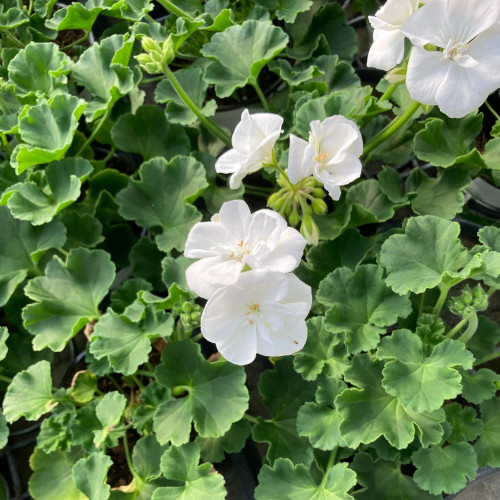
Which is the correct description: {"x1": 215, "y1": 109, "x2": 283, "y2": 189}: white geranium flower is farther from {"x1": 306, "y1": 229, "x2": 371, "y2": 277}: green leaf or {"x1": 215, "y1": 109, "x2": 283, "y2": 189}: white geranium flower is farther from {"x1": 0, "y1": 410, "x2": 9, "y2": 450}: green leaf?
→ {"x1": 0, "y1": 410, "x2": 9, "y2": 450}: green leaf

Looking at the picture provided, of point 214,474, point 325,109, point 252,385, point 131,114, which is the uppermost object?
point 325,109

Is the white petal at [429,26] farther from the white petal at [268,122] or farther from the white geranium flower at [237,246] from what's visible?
the white geranium flower at [237,246]

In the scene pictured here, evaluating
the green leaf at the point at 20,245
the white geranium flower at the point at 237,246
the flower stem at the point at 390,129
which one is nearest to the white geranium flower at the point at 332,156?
the white geranium flower at the point at 237,246

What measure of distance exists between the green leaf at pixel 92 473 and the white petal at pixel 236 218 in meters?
0.52

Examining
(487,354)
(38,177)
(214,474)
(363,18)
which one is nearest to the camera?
(214,474)

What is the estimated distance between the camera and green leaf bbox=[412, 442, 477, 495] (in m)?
0.99

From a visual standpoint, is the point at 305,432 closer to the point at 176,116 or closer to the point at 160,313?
the point at 160,313

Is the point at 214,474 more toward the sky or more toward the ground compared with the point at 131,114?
more toward the ground

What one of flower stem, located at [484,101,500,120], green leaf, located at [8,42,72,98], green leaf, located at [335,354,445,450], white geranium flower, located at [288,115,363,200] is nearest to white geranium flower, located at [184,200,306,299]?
white geranium flower, located at [288,115,363,200]

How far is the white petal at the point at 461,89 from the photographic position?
86 centimetres

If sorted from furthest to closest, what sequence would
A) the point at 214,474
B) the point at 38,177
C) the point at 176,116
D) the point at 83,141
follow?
the point at 83,141, the point at 176,116, the point at 38,177, the point at 214,474

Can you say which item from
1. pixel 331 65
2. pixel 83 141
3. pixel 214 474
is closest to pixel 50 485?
pixel 214 474

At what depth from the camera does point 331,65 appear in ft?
4.51

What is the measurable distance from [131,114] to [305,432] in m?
0.88
